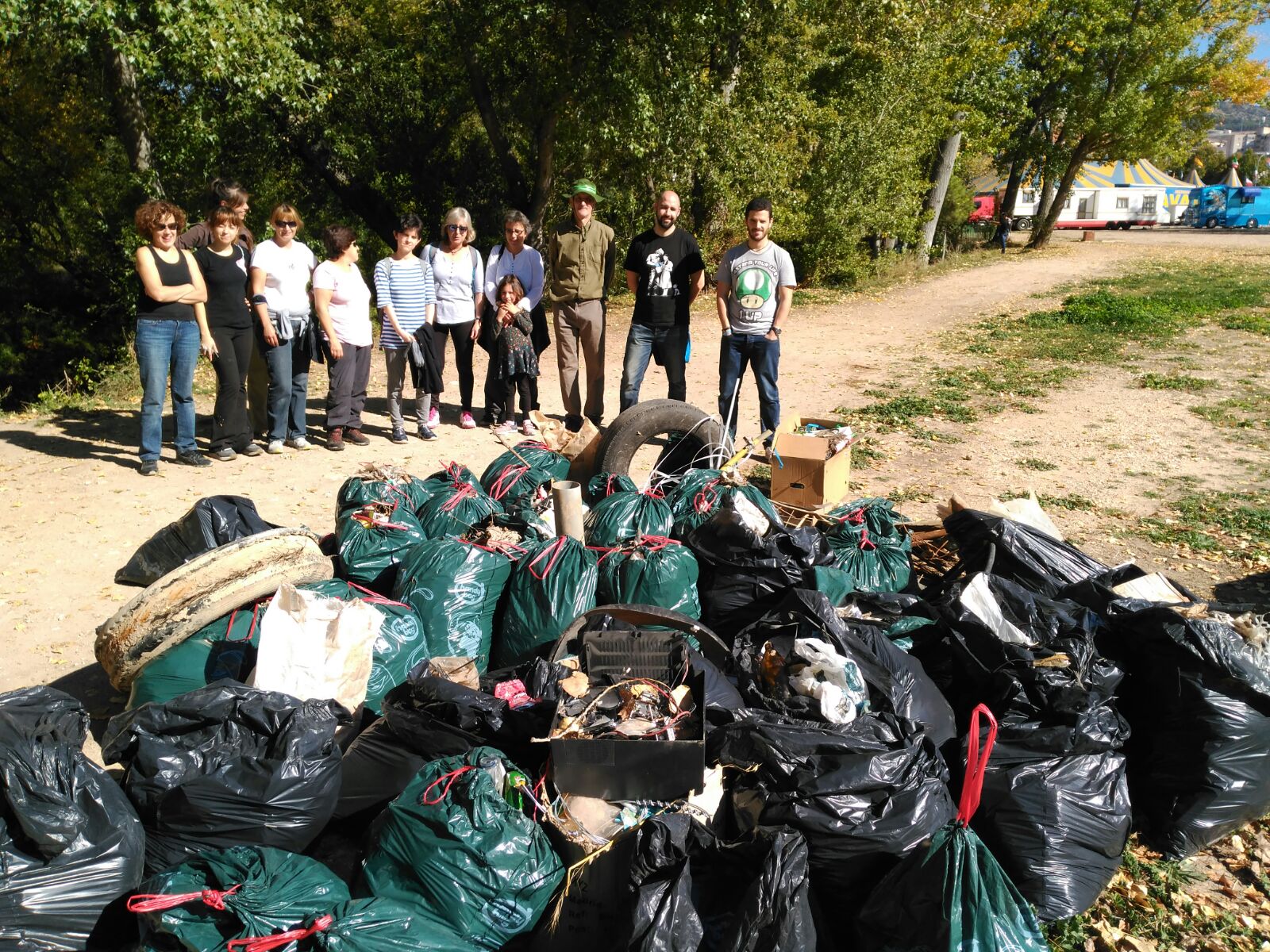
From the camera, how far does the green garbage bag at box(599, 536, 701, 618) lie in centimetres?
391

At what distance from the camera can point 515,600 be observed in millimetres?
3904

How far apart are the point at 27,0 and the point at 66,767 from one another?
316 inches

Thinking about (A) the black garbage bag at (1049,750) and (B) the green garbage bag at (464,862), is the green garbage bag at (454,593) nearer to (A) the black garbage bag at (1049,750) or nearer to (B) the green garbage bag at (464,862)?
(B) the green garbage bag at (464,862)

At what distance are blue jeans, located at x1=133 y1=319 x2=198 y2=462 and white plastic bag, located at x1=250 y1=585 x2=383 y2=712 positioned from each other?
3265 millimetres

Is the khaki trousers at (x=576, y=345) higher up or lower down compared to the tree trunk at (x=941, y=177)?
lower down

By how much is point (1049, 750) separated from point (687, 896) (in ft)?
4.51

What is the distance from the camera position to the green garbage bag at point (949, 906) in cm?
219

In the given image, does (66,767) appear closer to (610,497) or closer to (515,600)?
(515,600)

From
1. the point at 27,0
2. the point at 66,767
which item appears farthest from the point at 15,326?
the point at 66,767

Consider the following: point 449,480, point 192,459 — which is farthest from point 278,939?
point 192,459

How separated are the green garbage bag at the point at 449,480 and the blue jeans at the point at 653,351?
7.24 ft

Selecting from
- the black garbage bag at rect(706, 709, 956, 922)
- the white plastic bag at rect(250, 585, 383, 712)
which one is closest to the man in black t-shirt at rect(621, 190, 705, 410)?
the white plastic bag at rect(250, 585, 383, 712)

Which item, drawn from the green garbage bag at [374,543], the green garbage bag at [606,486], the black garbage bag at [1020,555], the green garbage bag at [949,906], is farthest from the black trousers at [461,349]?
the green garbage bag at [949,906]

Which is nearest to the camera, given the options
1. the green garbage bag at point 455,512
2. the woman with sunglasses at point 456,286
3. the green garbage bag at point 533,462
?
the green garbage bag at point 455,512
